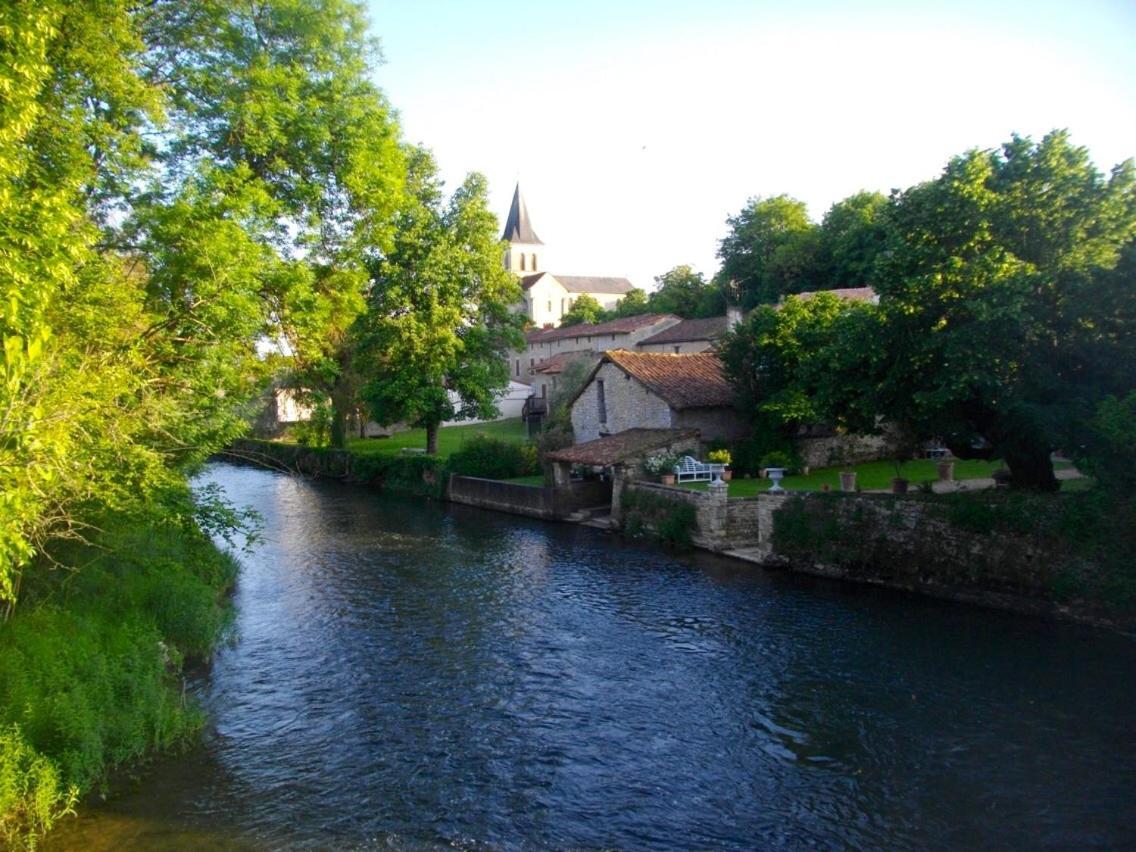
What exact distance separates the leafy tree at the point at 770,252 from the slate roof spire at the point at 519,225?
1565 inches

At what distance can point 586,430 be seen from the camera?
116 feet

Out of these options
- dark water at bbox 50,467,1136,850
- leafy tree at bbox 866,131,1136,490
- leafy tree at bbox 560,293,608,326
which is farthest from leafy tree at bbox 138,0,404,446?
leafy tree at bbox 560,293,608,326

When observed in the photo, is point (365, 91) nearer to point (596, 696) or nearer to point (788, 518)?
point (596, 696)

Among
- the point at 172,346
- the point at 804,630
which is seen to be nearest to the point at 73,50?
the point at 172,346

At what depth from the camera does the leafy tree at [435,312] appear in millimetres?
36375

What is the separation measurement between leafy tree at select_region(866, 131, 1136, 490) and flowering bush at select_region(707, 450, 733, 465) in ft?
32.4

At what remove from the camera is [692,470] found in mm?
27625

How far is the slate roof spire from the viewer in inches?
3873

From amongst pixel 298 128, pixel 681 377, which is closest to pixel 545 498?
pixel 681 377

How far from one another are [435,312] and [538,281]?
58.1 meters

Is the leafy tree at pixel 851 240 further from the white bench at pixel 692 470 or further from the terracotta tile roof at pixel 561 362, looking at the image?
the white bench at pixel 692 470

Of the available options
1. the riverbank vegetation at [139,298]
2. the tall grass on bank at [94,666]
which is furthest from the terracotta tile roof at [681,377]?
the tall grass on bank at [94,666]

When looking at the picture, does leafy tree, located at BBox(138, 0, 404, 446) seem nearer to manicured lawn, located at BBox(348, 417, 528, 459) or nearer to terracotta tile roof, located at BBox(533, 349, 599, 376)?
manicured lawn, located at BBox(348, 417, 528, 459)

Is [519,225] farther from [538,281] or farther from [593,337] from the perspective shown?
[593,337]
